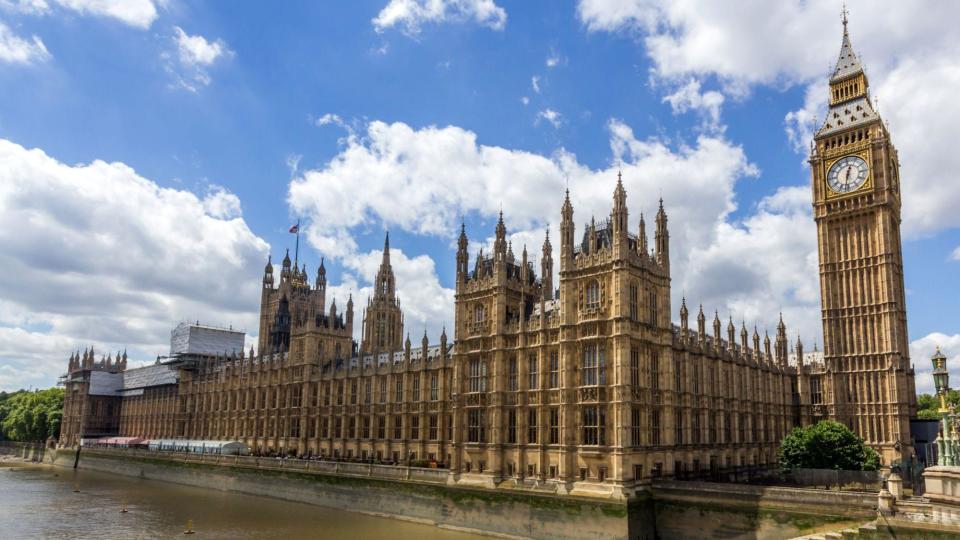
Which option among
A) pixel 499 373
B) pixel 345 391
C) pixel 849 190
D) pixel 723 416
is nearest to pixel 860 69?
pixel 849 190

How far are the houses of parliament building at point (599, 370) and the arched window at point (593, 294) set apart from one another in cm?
12

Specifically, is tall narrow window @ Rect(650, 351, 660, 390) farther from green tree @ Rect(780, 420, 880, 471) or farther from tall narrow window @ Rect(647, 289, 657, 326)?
green tree @ Rect(780, 420, 880, 471)

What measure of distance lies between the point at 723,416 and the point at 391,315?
3096 inches

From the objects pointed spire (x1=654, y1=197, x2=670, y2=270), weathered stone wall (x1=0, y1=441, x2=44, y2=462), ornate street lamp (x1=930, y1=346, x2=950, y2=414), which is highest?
pointed spire (x1=654, y1=197, x2=670, y2=270)

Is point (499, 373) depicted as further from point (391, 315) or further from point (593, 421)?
point (391, 315)

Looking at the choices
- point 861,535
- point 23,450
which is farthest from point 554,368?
point 23,450

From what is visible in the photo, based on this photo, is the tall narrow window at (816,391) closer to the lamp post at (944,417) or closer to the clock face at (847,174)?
the clock face at (847,174)

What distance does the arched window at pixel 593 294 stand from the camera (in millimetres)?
63031

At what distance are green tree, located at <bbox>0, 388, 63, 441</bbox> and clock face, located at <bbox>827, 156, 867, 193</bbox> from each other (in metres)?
180

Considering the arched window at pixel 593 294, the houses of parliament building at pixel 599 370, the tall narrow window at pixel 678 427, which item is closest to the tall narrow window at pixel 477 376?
the houses of parliament building at pixel 599 370

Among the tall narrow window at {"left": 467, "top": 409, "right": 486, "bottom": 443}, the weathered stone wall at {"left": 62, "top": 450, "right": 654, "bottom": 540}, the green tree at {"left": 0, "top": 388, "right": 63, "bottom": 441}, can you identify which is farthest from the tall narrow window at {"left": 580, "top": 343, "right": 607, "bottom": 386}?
the green tree at {"left": 0, "top": 388, "right": 63, "bottom": 441}

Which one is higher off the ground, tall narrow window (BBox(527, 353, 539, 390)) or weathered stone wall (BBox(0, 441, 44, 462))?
tall narrow window (BBox(527, 353, 539, 390))

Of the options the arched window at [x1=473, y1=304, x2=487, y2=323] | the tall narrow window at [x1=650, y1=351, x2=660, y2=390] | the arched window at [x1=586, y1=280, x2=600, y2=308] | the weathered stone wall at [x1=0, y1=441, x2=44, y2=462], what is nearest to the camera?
the arched window at [x1=586, y1=280, x2=600, y2=308]

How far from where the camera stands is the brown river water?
63.5 m
